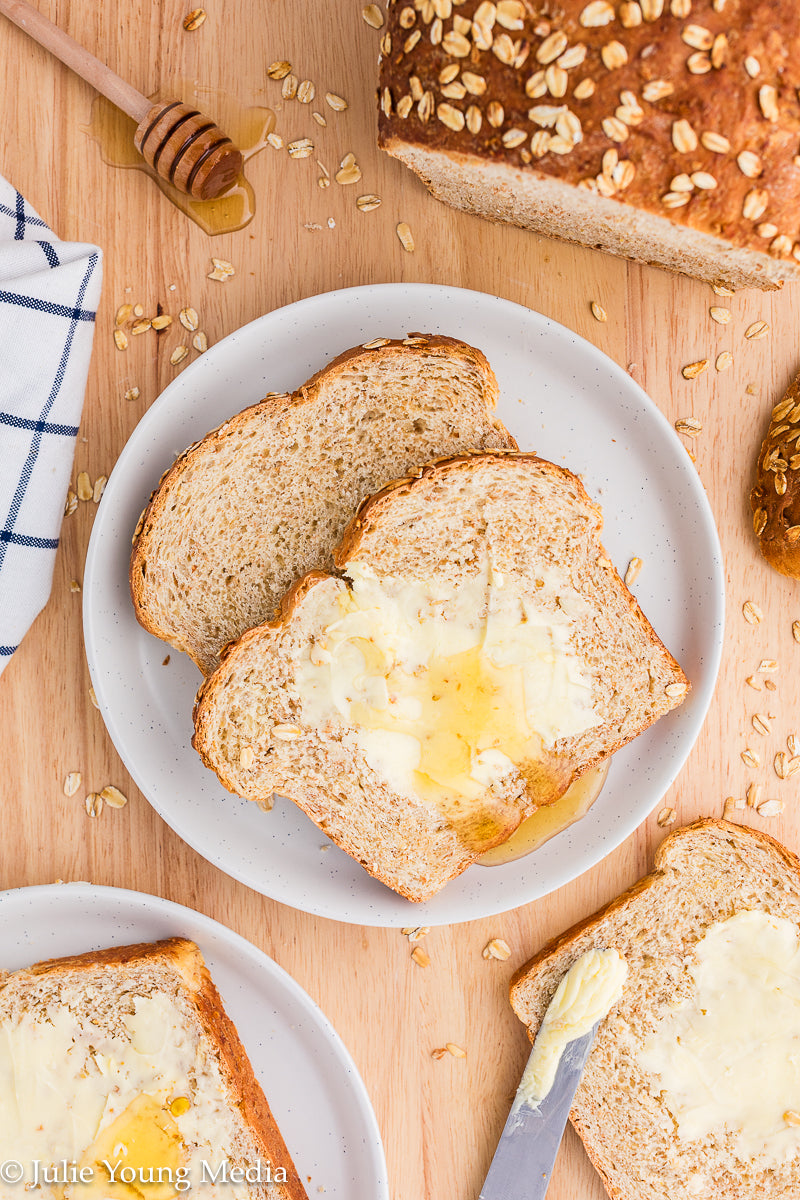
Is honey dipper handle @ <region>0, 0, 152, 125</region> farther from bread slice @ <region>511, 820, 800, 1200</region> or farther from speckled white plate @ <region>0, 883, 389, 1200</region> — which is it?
bread slice @ <region>511, 820, 800, 1200</region>

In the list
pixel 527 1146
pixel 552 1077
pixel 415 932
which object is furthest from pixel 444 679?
pixel 527 1146

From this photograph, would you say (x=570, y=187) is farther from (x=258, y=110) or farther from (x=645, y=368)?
(x=258, y=110)

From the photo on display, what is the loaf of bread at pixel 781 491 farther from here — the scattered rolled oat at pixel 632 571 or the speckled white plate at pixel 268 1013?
the speckled white plate at pixel 268 1013

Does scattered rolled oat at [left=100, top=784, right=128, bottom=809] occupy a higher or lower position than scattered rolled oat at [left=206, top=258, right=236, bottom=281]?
lower

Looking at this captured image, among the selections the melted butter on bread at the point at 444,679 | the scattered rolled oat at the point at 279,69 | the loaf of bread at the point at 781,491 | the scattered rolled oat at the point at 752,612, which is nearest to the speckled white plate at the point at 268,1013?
the melted butter on bread at the point at 444,679

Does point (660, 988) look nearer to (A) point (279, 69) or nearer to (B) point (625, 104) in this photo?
(B) point (625, 104)

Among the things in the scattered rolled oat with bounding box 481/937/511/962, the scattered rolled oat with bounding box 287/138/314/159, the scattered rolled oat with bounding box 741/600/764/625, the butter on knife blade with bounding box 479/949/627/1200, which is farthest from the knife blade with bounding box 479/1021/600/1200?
the scattered rolled oat with bounding box 287/138/314/159

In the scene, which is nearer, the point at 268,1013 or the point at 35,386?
the point at 35,386
